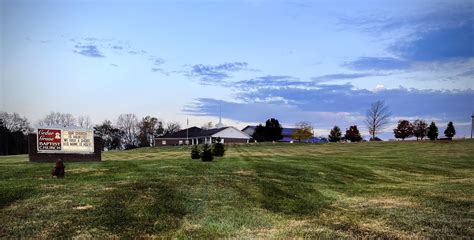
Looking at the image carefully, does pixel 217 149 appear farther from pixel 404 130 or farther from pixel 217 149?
pixel 404 130

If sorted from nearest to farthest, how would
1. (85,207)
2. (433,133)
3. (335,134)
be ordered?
(85,207), (433,133), (335,134)

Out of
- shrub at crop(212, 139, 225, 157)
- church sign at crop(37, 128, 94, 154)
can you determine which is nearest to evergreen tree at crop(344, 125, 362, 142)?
shrub at crop(212, 139, 225, 157)

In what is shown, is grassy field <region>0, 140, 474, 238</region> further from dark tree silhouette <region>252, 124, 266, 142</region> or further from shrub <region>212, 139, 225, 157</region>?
dark tree silhouette <region>252, 124, 266, 142</region>

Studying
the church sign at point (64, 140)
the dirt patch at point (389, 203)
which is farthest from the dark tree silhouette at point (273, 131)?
the dirt patch at point (389, 203)

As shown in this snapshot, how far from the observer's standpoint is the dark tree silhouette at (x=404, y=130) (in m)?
117

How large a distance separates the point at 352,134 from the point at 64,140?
101624 mm

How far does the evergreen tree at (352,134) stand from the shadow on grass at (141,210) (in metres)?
111

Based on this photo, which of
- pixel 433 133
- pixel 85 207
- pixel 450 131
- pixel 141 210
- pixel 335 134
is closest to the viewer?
pixel 141 210

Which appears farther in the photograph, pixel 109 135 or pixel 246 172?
pixel 109 135

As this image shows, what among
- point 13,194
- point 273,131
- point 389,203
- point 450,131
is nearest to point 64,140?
point 13,194

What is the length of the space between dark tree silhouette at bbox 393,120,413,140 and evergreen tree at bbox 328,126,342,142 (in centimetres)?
1591

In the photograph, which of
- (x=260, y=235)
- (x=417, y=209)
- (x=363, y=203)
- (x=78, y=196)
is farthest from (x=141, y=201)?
(x=417, y=209)

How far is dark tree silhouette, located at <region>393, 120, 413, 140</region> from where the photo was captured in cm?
11706

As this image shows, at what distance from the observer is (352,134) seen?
124 metres
